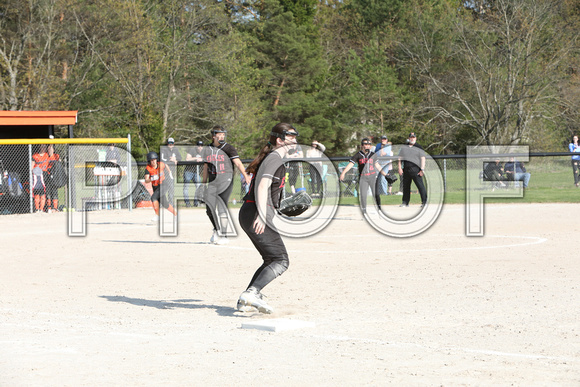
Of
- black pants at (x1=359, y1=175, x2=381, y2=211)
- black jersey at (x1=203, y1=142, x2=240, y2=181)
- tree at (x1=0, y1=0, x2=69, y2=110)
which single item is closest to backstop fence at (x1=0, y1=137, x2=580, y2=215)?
black pants at (x1=359, y1=175, x2=381, y2=211)

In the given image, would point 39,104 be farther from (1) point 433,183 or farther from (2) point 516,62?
(2) point 516,62

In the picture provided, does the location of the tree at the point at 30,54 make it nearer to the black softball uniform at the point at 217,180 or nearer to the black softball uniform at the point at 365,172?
the black softball uniform at the point at 365,172

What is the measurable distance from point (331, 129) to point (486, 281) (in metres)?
45.2

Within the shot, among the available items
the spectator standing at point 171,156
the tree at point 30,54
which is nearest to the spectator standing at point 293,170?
the spectator standing at point 171,156

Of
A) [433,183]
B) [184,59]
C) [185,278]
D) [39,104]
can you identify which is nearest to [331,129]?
[184,59]

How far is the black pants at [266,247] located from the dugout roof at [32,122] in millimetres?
15628

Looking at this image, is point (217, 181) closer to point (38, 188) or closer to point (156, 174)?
point (156, 174)

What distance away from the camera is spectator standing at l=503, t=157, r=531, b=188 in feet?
77.3

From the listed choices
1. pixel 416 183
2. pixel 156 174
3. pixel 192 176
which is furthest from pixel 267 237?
pixel 192 176

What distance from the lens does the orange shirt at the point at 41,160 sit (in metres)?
20.1

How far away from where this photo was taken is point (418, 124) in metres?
49.1

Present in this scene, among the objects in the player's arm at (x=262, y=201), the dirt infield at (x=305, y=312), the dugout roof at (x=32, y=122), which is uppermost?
the dugout roof at (x=32, y=122)

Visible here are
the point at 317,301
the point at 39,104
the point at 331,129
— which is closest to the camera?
the point at 317,301

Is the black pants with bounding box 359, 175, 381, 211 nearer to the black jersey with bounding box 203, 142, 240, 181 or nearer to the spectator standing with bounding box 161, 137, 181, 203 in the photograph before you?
the black jersey with bounding box 203, 142, 240, 181
